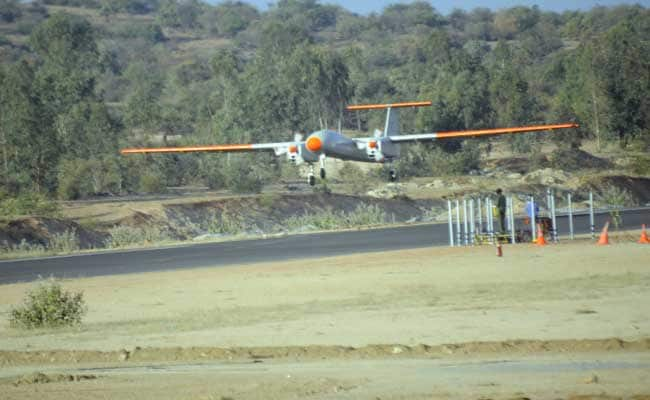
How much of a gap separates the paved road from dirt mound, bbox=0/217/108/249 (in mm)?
8038

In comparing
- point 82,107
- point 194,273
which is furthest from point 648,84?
point 194,273

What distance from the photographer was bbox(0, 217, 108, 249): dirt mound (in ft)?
163

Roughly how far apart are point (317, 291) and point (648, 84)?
219 feet

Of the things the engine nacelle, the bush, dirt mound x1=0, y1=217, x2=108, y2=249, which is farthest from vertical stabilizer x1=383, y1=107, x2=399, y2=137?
the bush

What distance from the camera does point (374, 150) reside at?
53.1 m

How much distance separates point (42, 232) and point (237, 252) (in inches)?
624

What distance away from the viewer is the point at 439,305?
68.0 feet

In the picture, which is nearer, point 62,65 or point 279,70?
point 279,70

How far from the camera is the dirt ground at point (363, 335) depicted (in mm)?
13562

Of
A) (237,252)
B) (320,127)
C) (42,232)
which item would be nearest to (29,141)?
(42,232)

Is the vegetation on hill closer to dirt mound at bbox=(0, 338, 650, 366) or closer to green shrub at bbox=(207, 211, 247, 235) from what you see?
green shrub at bbox=(207, 211, 247, 235)

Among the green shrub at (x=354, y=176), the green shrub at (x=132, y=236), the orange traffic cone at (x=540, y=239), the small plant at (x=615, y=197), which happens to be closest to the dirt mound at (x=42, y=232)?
the green shrub at (x=132, y=236)

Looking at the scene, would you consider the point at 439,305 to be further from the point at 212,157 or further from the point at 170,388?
the point at 212,157

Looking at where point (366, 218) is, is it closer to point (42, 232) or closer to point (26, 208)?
point (42, 232)
